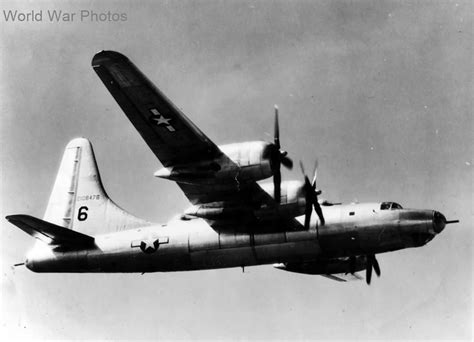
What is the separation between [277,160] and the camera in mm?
16703

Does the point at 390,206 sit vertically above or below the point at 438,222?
above

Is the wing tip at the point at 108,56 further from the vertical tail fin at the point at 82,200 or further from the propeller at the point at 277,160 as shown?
the vertical tail fin at the point at 82,200

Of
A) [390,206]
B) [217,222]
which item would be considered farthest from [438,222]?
[217,222]

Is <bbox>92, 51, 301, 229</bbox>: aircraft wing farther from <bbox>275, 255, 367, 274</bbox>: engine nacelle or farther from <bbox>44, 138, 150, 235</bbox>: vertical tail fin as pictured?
<bbox>44, 138, 150, 235</bbox>: vertical tail fin

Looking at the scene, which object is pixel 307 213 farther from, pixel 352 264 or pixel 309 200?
pixel 352 264

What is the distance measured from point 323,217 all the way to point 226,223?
290 cm

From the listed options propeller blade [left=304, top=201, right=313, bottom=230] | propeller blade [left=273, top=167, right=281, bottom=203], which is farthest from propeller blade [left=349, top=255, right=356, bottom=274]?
propeller blade [left=273, top=167, right=281, bottom=203]

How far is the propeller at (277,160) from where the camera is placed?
54.3 ft

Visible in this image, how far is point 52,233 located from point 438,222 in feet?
37.4

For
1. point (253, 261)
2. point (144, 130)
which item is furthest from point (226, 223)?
point (144, 130)

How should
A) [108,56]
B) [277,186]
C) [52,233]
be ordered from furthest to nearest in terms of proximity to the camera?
1. [52,233]
2. [277,186]
3. [108,56]

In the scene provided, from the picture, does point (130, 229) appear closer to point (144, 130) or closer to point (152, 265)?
point (152, 265)

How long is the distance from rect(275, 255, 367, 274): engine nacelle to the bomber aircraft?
0.03 m

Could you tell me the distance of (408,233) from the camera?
1748cm
